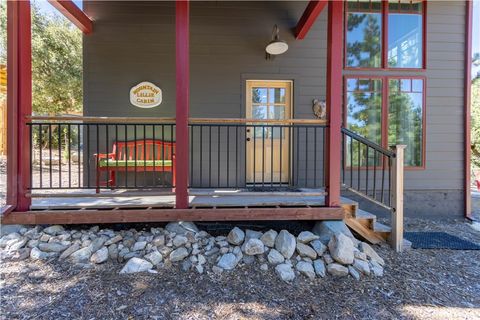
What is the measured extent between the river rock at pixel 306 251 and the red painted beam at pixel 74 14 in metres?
3.92

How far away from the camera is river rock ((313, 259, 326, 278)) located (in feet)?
8.34

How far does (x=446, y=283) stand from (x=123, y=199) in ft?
11.2

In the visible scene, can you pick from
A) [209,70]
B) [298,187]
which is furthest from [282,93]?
[298,187]

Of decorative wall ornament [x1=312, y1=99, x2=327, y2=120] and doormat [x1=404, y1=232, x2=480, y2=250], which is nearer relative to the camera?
doormat [x1=404, y1=232, x2=480, y2=250]

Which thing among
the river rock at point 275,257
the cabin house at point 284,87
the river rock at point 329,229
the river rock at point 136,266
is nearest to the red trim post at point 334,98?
the river rock at point 329,229

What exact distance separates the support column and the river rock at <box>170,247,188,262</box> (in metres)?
1.60

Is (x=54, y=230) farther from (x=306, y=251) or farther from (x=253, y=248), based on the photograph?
(x=306, y=251)

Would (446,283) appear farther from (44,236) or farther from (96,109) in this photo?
(96,109)

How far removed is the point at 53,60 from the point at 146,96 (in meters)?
5.80

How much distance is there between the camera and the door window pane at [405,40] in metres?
4.48

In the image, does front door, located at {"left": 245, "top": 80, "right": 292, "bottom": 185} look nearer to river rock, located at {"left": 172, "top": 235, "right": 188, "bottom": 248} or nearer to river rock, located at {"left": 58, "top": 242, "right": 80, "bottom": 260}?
river rock, located at {"left": 172, "top": 235, "right": 188, "bottom": 248}

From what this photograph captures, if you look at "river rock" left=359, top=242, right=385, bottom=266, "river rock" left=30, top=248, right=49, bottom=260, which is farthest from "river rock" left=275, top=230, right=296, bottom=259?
"river rock" left=30, top=248, right=49, bottom=260

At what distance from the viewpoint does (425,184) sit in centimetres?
456

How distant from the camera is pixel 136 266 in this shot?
2479mm
